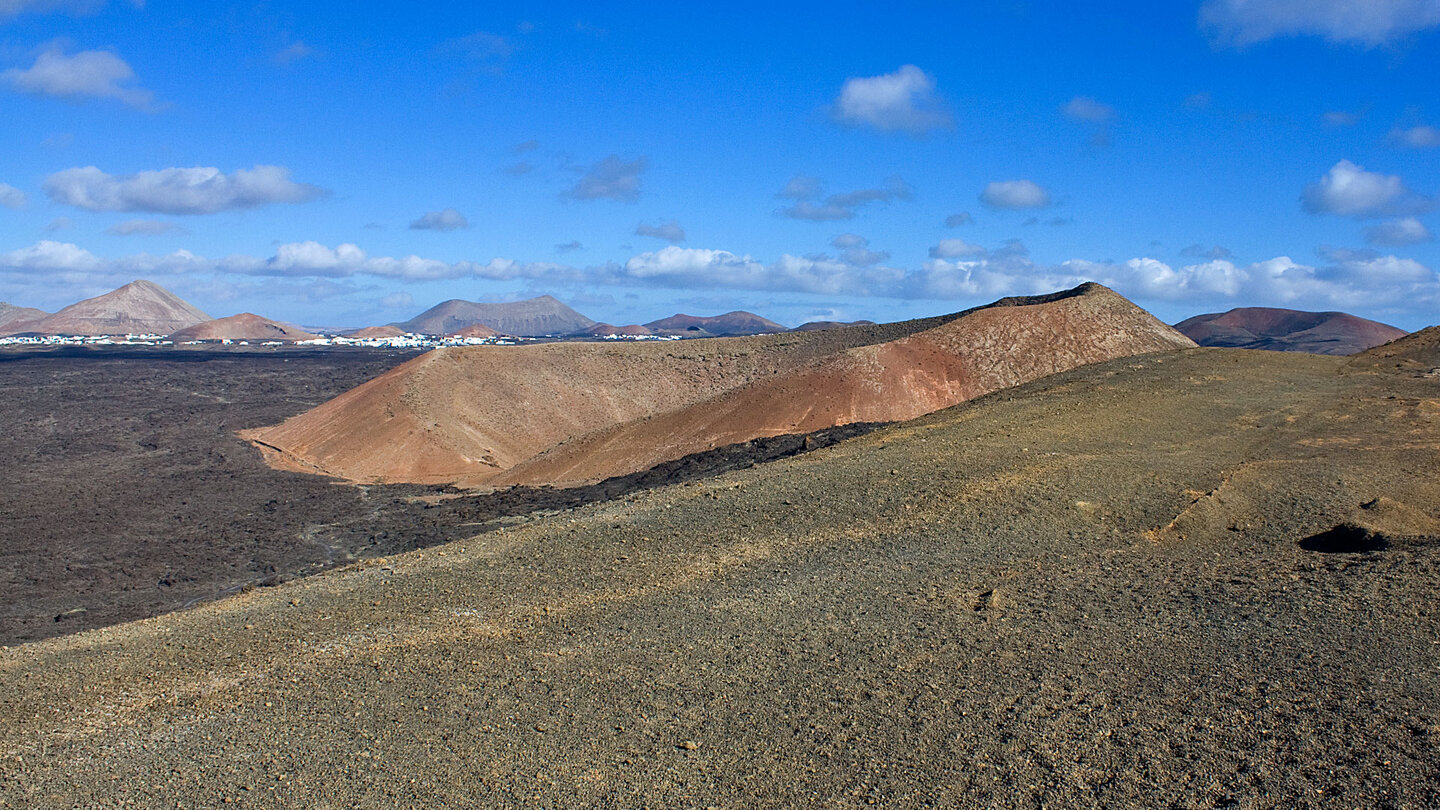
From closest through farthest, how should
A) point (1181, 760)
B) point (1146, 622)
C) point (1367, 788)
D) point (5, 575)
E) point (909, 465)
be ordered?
point (1367, 788) < point (1181, 760) < point (1146, 622) < point (909, 465) < point (5, 575)

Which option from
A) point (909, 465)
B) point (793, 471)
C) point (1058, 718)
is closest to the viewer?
point (1058, 718)

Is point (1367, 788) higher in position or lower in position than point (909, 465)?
lower

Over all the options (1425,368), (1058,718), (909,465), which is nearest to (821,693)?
Result: (1058,718)

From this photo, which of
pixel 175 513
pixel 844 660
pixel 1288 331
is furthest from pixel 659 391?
pixel 1288 331

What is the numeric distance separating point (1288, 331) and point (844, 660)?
129 metres

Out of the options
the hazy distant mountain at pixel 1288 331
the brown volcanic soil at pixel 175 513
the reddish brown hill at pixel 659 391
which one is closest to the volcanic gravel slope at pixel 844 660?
the brown volcanic soil at pixel 175 513

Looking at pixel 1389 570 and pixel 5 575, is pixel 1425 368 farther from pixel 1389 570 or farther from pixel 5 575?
pixel 5 575

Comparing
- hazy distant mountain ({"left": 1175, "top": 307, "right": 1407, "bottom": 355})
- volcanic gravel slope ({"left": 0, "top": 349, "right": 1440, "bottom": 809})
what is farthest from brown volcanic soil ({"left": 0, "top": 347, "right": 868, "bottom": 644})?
hazy distant mountain ({"left": 1175, "top": 307, "right": 1407, "bottom": 355})

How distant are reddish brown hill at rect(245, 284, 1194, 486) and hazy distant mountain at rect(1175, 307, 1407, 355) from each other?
63.8 meters

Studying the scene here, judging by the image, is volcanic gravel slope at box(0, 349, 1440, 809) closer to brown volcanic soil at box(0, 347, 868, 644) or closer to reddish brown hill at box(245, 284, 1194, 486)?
brown volcanic soil at box(0, 347, 868, 644)

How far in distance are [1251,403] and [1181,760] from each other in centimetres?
1629

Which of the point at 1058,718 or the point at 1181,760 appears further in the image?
the point at 1058,718

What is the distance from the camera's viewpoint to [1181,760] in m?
7.99

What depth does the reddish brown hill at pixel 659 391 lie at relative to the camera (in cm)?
3228
